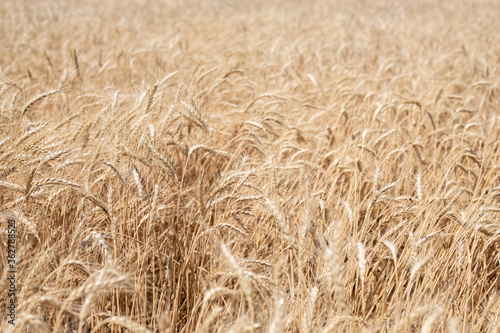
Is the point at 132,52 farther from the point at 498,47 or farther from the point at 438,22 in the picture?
the point at 438,22

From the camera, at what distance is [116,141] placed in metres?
1.52

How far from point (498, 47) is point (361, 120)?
14.9 feet

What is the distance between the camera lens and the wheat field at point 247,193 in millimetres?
1207

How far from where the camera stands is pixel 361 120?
110 inches

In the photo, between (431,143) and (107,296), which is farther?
(431,143)

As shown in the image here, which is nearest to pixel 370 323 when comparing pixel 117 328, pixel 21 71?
pixel 117 328

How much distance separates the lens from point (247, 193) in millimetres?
1844

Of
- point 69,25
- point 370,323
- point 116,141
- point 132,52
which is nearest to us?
point 370,323

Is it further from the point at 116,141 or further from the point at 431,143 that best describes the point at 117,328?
the point at 431,143

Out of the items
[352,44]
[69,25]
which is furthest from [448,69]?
[69,25]

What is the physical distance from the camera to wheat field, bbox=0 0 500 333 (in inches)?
47.5

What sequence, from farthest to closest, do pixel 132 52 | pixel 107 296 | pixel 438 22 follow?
pixel 438 22, pixel 132 52, pixel 107 296

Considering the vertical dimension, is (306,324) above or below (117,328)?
above

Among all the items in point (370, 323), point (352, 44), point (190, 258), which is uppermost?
point (352, 44)
